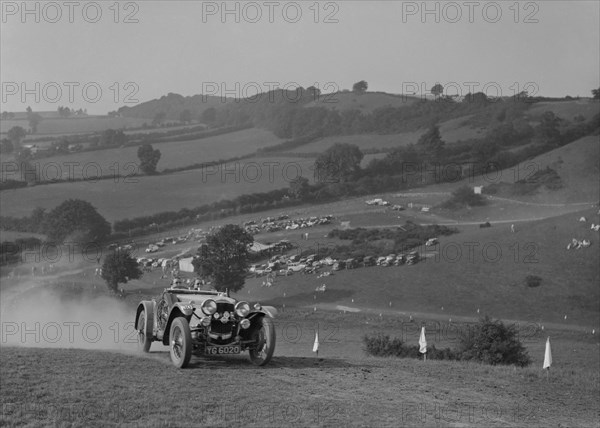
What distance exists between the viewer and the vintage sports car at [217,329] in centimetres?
2058

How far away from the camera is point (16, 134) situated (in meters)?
97.6

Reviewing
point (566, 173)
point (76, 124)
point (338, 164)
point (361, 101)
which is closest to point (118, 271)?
point (338, 164)

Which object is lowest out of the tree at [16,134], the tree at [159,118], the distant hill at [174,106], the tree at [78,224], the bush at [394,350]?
the bush at [394,350]

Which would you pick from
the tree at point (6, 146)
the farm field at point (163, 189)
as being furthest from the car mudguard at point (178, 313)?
the tree at point (6, 146)

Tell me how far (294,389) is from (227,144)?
96048 mm

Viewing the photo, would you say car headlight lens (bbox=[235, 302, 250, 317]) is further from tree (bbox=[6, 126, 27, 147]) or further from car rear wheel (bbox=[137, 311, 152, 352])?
tree (bbox=[6, 126, 27, 147])

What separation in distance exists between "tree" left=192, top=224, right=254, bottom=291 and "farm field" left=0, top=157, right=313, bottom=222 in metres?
19.1

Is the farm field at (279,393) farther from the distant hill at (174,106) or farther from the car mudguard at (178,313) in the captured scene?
the distant hill at (174,106)

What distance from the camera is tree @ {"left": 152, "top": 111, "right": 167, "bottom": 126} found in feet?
398

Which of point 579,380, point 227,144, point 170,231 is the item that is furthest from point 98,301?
point 227,144

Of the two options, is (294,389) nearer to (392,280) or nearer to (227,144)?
(392,280)

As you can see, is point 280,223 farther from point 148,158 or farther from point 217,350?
point 217,350

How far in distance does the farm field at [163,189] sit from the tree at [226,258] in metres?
19.1

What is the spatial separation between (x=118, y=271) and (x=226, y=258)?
860cm
